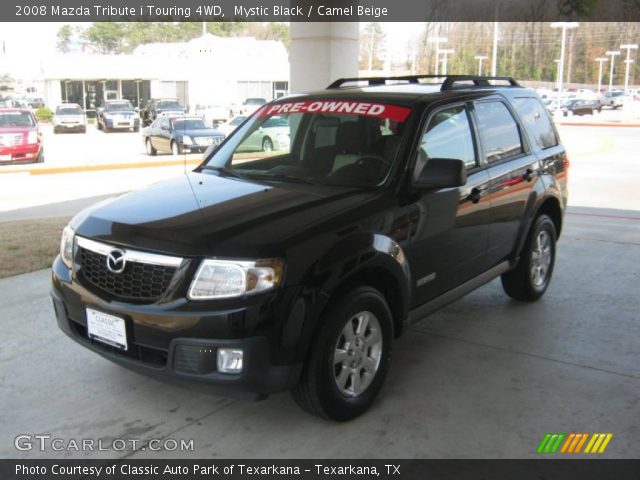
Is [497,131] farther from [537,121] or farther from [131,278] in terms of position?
[131,278]

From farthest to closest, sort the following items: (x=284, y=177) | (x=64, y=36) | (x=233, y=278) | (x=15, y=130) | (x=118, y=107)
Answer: (x=64, y=36)
(x=118, y=107)
(x=15, y=130)
(x=284, y=177)
(x=233, y=278)

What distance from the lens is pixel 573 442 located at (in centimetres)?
346

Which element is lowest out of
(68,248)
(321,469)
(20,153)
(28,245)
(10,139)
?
(321,469)

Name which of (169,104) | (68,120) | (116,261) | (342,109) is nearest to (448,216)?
(342,109)

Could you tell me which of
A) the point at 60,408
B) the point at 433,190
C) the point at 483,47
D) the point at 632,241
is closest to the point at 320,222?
the point at 433,190

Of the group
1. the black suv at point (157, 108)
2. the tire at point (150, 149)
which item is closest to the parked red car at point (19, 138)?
the tire at point (150, 149)

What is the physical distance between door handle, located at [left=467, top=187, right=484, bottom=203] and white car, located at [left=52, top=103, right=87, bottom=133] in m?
37.5

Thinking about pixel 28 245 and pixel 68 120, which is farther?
pixel 68 120

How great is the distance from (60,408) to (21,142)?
18.9m

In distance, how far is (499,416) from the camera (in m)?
3.73

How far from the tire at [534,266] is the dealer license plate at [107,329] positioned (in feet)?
11.5

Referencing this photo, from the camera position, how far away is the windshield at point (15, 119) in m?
21.2

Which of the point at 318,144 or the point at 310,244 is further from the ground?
the point at 318,144

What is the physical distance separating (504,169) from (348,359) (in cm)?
223
